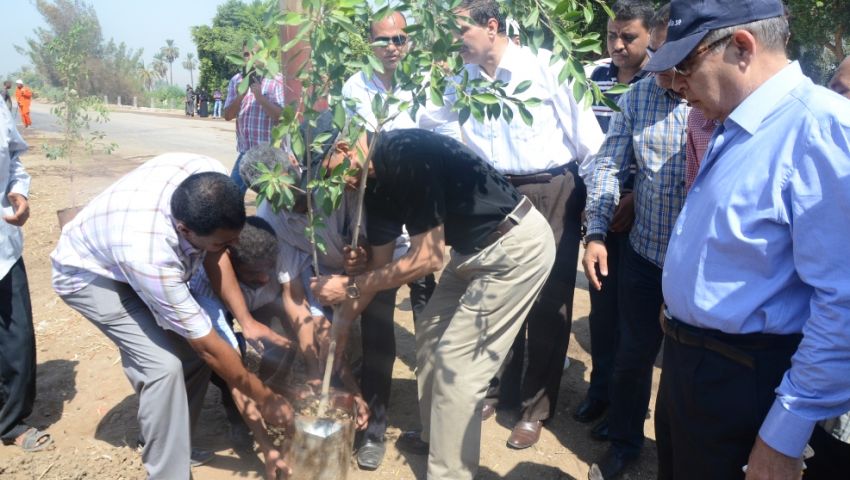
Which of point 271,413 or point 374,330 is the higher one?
point 374,330

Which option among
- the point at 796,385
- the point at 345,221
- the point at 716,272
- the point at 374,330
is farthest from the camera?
the point at 374,330

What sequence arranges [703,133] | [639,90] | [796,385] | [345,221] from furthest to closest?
[345,221] < [639,90] < [703,133] < [796,385]

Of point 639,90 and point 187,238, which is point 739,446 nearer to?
point 639,90

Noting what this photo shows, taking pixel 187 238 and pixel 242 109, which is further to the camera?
pixel 242 109

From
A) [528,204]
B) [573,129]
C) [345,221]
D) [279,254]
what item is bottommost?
[279,254]

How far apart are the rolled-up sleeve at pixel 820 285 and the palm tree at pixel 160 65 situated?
270ft

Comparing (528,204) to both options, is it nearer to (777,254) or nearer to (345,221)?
(345,221)

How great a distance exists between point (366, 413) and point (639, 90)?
1881 millimetres

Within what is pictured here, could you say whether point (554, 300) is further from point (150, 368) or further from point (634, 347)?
point (150, 368)

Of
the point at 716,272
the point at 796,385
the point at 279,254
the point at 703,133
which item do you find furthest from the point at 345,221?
the point at 796,385

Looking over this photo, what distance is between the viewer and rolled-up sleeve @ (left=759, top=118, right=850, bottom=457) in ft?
4.47

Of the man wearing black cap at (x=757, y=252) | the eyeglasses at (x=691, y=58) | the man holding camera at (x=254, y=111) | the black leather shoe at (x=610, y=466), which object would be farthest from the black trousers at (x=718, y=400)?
the man holding camera at (x=254, y=111)

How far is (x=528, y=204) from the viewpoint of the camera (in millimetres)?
2826

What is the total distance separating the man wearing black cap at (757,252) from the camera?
4.57 feet
